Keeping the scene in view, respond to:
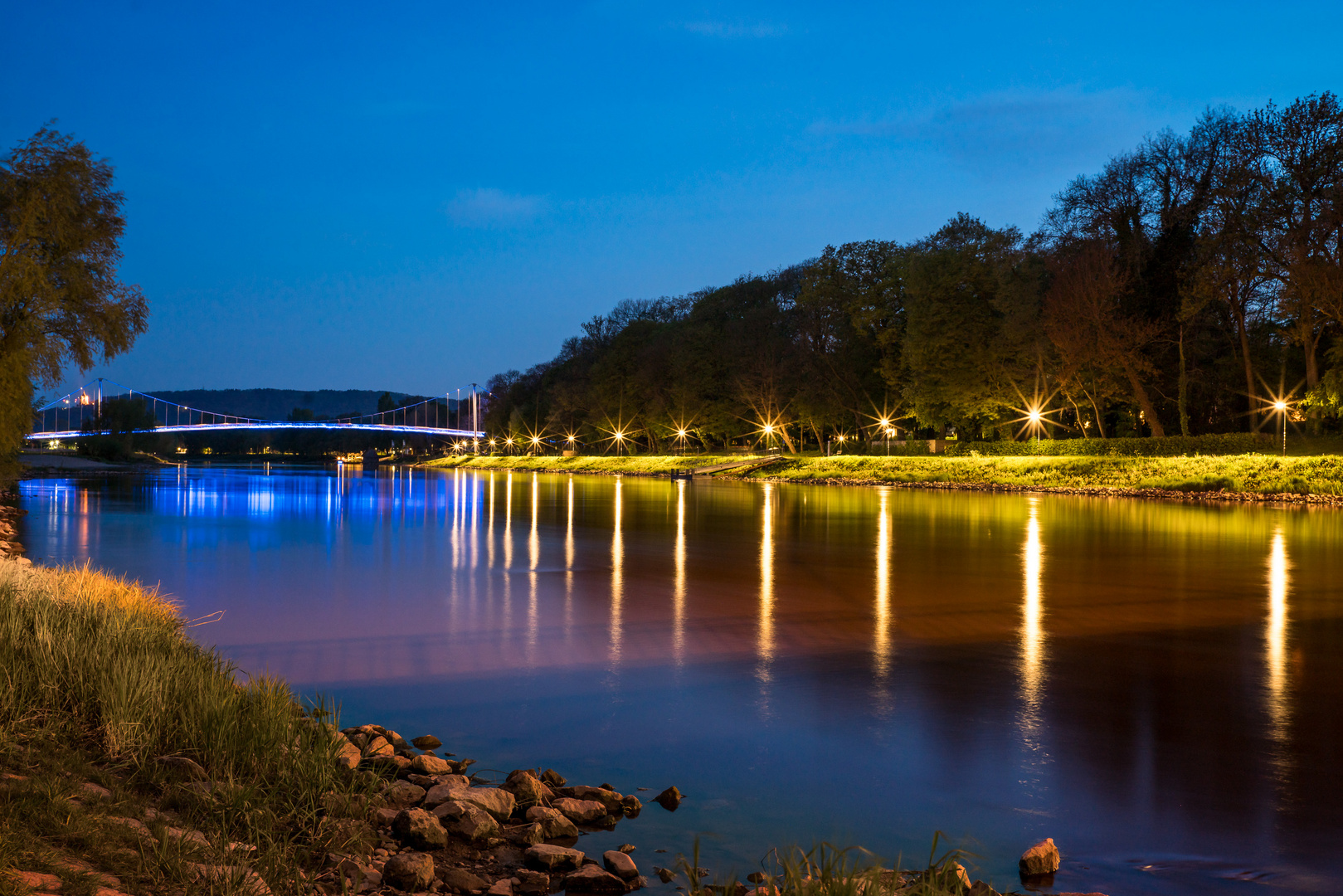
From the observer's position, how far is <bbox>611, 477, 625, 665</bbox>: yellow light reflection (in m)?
9.20

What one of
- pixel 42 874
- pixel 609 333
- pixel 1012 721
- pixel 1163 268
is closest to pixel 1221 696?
pixel 1012 721

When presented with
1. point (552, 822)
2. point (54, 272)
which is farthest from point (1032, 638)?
point (54, 272)

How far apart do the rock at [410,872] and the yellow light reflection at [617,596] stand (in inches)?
174

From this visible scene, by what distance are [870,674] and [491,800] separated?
4.02 m

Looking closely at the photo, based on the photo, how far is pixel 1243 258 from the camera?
3891 cm

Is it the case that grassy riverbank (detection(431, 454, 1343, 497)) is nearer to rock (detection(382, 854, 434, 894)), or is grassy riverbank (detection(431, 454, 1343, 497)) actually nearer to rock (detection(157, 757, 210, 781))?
rock (detection(382, 854, 434, 894))

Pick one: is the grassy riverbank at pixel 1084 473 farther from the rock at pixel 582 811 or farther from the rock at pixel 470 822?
the rock at pixel 470 822

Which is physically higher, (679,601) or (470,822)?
(470,822)

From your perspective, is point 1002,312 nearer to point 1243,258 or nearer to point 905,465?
point 905,465

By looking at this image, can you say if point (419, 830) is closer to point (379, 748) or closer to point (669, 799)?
point (379, 748)

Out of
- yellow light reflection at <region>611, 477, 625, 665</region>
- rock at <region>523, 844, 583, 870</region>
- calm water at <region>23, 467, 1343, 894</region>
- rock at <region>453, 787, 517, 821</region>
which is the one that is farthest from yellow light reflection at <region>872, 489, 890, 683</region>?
rock at <region>523, 844, 583, 870</region>

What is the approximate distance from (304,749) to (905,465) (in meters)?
48.6

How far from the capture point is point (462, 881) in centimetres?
399

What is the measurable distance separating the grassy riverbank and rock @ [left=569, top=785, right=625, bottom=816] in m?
33.1
